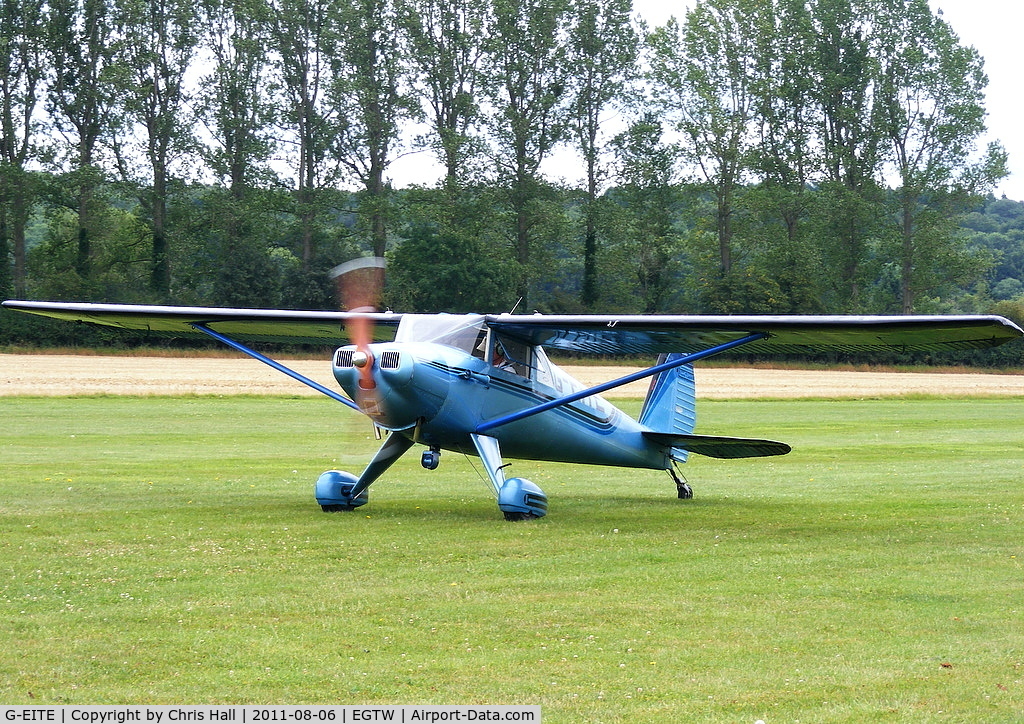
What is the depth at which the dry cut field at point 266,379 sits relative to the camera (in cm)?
4359

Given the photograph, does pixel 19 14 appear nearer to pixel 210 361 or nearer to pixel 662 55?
pixel 210 361

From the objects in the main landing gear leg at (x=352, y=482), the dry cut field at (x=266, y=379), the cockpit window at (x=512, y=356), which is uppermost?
the cockpit window at (x=512, y=356)

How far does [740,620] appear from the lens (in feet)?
30.0

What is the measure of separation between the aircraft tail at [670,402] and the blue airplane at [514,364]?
75 centimetres

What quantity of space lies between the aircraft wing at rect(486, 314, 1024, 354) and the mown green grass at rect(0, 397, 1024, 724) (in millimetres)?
2281

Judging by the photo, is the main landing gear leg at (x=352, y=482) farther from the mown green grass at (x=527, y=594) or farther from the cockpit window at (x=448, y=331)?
the cockpit window at (x=448, y=331)

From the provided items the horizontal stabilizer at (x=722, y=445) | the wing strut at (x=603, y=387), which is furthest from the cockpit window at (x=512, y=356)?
the horizontal stabilizer at (x=722, y=445)

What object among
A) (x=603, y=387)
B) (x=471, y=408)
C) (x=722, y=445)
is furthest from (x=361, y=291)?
(x=722, y=445)

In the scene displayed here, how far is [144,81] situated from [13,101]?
744 centimetres

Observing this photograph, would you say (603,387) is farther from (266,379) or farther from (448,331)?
(266,379)

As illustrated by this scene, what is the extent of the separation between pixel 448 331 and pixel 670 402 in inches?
213

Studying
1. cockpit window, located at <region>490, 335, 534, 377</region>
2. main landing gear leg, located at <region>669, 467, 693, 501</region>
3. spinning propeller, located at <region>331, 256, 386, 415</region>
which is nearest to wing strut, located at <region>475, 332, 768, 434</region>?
cockpit window, located at <region>490, 335, 534, 377</region>

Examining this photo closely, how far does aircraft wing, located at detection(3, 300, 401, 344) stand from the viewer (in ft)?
55.5

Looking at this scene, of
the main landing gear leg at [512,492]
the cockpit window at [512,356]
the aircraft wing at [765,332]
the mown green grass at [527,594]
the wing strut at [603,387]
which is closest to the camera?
the mown green grass at [527,594]
